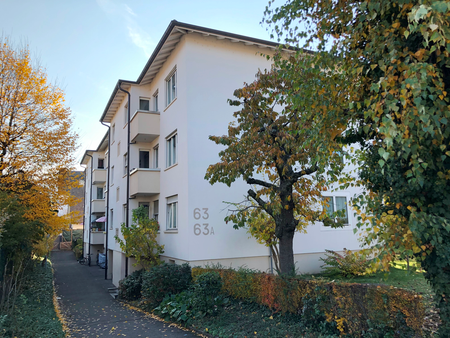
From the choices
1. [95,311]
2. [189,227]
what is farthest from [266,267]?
[95,311]

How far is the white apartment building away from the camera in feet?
41.1

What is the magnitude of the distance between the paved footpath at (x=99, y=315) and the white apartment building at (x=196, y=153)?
244cm

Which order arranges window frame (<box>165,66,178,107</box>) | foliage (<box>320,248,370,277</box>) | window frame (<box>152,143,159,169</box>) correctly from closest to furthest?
1. foliage (<box>320,248,370,277</box>)
2. window frame (<box>165,66,178,107</box>)
3. window frame (<box>152,143,159,169</box>)

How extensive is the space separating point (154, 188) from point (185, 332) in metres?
7.87

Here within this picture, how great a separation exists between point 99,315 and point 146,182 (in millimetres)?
5792

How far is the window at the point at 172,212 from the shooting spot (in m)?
13.8

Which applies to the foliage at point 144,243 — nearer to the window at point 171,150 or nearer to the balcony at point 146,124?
the window at point 171,150

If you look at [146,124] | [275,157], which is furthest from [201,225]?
[146,124]

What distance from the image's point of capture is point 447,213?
4.05 metres

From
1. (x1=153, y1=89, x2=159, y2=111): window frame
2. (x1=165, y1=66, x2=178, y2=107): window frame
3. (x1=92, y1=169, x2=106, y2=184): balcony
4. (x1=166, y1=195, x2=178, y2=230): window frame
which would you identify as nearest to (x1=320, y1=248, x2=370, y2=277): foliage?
(x1=166, y1=195, x2=178, y2=230): window frame

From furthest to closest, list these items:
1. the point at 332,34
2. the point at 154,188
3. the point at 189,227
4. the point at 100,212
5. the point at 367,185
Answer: the point at 100,212 < the point at 154,188 < the point at 189,227 < the point at 332,34 < the point at 367,185

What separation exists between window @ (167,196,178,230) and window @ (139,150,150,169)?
4.37 metres

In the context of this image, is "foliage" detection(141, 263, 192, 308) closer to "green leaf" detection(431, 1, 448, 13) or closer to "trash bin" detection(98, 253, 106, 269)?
"green leaf" detection(431, 1, 448, 13)

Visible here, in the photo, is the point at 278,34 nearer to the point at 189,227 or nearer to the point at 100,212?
the point at 189,227
